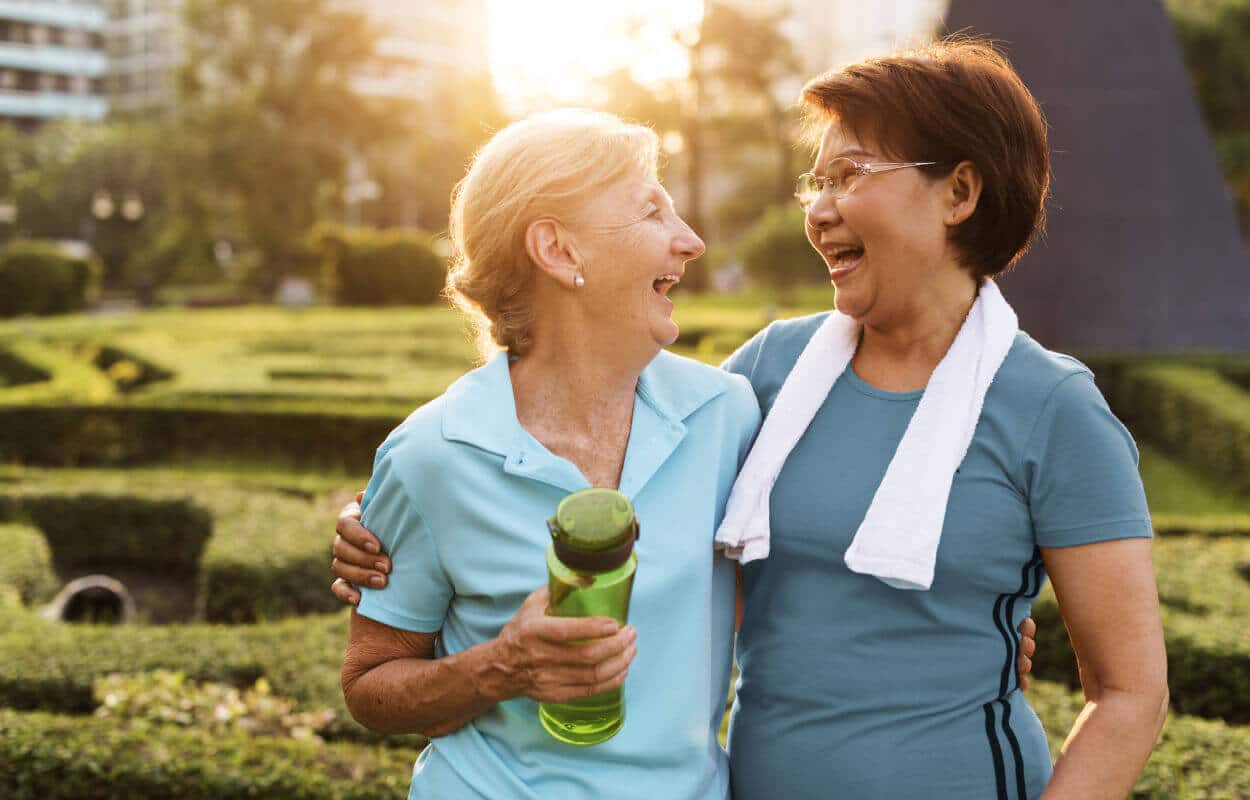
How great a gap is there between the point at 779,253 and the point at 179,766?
66.4 ft

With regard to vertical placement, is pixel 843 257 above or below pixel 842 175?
below

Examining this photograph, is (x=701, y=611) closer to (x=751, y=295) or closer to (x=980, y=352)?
(x=980, y=352)

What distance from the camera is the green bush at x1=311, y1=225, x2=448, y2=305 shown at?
26.5m

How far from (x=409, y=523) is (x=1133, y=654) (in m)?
1.08

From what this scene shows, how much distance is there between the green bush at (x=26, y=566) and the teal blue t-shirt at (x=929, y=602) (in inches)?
199

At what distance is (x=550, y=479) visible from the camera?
5.69 ft

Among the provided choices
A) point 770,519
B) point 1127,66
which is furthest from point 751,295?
point 770,519

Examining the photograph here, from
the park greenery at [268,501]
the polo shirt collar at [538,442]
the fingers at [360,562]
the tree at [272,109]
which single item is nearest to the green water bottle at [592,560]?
the polo shirt collar at [538,442]

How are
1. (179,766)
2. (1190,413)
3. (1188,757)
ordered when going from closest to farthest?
1. (1188,757)
2. (179,766)
3. (1190,413)

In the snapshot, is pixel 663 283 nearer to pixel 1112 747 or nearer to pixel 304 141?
pixel 1112 747

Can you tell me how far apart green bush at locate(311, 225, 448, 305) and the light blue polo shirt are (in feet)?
82.0

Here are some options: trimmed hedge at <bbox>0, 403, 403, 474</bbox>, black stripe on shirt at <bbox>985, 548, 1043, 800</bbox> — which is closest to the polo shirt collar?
black stripe on shirt at <bbox>985, 548, 1043, 800</bbox>

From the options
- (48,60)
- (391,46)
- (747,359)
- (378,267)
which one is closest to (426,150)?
(378,267)

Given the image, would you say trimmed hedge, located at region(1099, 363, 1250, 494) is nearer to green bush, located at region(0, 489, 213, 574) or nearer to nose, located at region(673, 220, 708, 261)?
green bush, located at region(0, 489, 213, 574)
